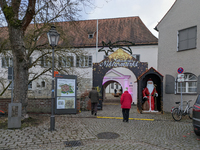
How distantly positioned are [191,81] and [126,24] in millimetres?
14404

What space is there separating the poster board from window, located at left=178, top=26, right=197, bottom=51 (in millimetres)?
7789

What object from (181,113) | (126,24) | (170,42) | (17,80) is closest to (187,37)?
(170,42)

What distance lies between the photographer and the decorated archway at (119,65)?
13.5 m

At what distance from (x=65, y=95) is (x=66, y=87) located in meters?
0.49

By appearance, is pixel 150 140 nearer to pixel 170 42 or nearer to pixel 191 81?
pixel 191 81

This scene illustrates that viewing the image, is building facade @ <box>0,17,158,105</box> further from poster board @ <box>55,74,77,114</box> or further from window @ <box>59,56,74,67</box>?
poster board @ <box>55,74,77,114</box>

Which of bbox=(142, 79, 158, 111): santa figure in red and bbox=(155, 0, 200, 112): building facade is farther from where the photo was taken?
bbox=(142, 79, 158, 111): santa figure in red

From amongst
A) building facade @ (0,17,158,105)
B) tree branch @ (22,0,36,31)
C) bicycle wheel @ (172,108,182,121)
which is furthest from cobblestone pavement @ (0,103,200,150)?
building facade @ (0,17,158,105)

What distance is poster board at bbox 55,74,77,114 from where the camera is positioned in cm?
1116

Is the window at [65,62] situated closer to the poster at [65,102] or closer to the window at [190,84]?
the poster at [65,102]

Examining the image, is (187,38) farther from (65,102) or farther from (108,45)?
(108,45)

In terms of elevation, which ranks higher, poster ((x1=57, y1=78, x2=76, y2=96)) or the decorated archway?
the decorated archway

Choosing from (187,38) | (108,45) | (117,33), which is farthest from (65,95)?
(117,33)

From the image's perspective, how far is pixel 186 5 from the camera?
498 inches
